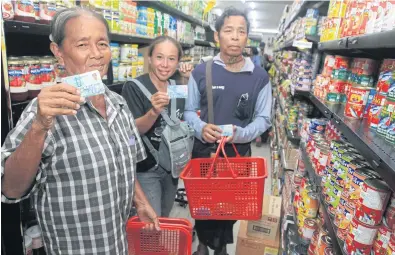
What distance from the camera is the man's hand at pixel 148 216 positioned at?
1.63 m

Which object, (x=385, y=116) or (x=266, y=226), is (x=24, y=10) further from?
(x=266, y=226)

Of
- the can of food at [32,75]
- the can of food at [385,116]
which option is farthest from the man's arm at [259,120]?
the can of food at [32,75]

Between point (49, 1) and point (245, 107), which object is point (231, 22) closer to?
point (245, 107)

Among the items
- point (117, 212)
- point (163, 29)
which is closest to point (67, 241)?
point (117, 212)

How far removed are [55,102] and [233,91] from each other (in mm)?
1419

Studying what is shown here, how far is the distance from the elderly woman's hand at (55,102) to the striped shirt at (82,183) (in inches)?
6.7

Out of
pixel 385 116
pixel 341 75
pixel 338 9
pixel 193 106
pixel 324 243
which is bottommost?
pixel 324 243

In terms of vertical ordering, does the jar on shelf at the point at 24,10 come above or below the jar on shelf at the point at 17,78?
above

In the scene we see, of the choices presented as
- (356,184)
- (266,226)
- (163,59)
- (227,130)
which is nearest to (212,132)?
(227,130)

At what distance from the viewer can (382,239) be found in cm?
108

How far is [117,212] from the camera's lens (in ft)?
4.51

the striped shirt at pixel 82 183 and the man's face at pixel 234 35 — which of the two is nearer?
the striped shirt at pixel 82 183

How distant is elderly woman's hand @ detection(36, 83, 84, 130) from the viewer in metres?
0.94

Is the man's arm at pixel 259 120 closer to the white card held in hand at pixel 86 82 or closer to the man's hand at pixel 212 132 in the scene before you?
the man's hand at pixel 212 132
